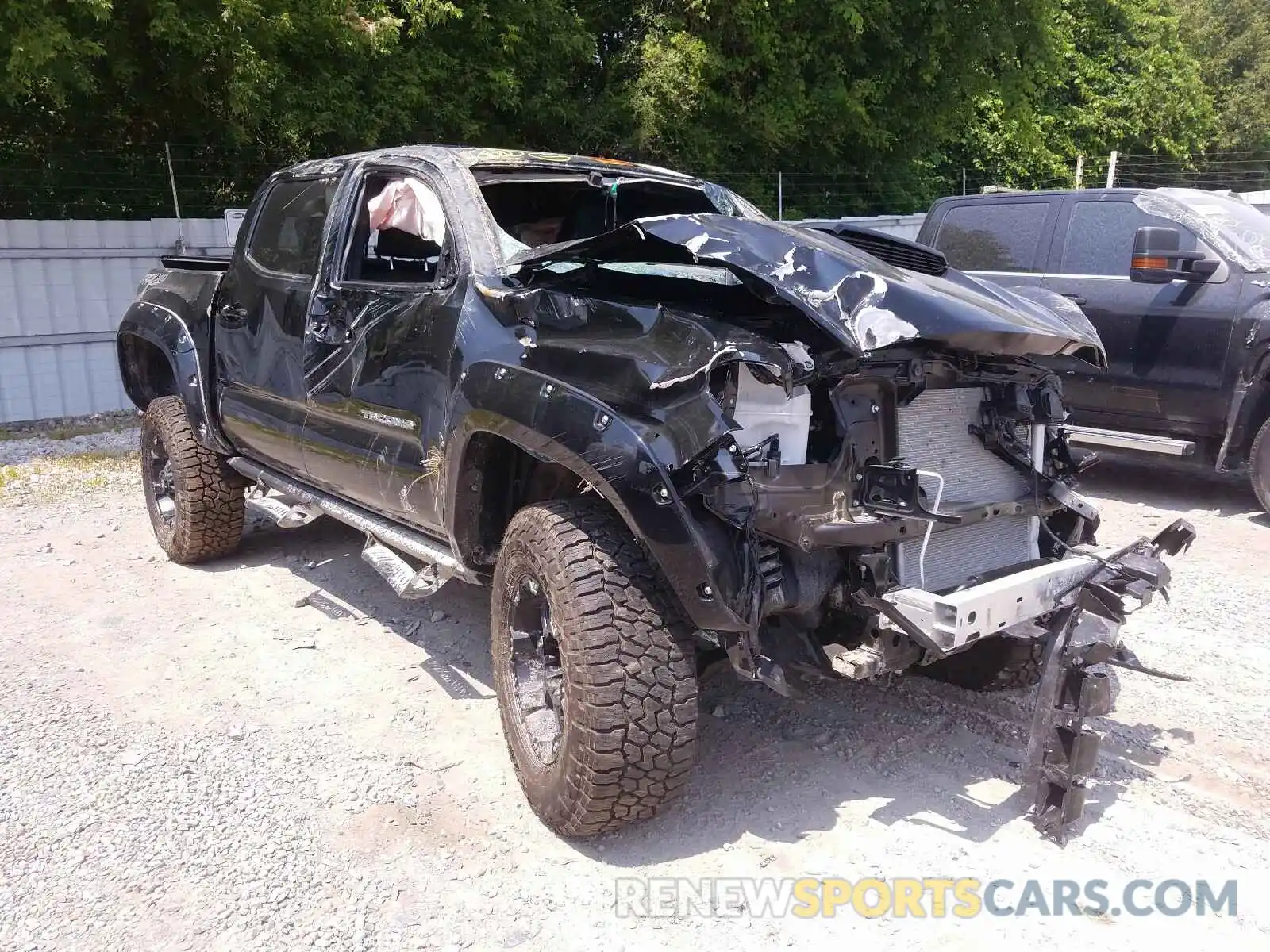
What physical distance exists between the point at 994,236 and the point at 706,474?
5598 mm

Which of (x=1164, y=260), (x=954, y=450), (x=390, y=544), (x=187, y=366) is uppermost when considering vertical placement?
(x=1164, y=260)

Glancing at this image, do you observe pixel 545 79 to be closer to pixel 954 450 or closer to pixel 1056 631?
pixel 954 450

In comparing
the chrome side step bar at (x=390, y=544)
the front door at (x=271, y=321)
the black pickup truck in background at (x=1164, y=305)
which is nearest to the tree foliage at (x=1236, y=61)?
the black pickup truck in background at (x=1164, y=305)

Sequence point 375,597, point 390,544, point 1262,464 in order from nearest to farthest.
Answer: point 390,544, point 375,597, point 1262,464

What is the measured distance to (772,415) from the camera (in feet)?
9.28

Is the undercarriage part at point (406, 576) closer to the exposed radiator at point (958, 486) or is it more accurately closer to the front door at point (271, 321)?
the front door at point (271, 321)

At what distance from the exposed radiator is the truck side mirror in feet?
10.6

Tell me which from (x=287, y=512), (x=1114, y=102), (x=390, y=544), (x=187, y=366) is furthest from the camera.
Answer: (x=1114, y=102)

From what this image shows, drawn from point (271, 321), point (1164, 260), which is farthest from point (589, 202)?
point (1164, 260)

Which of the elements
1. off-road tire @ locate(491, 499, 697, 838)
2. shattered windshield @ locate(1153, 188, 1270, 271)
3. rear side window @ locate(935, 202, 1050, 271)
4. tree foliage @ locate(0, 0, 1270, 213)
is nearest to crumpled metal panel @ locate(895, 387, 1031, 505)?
off-road tire @ locate(491, 499, 697, 838)

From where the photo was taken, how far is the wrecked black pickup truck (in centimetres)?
275

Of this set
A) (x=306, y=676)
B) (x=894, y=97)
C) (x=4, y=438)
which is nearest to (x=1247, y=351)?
(x=306, y=676)

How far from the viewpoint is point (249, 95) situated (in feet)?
32.6

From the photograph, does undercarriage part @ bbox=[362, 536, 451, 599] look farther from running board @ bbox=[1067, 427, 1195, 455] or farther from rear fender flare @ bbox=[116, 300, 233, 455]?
running board @ bbox=[1067, 427, 1195, 455]
